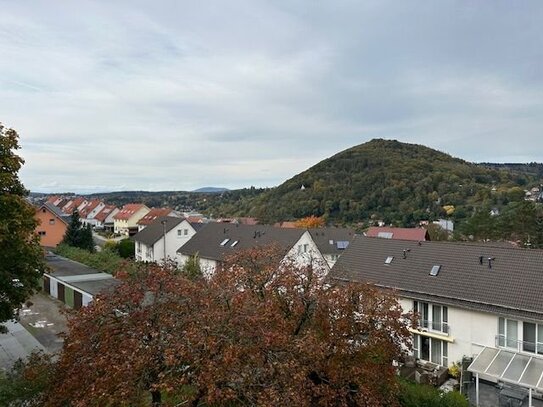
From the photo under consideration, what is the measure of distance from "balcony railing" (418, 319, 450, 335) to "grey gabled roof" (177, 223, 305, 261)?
661 inches

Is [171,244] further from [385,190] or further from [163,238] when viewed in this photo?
[385,190]

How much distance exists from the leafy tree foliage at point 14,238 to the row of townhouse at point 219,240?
1928cm

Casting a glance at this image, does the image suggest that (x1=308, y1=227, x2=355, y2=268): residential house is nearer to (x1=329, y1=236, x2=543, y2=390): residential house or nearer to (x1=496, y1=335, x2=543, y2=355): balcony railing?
(x1=329, y1=236, x2=543, y2=390): residential house

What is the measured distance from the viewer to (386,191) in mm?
100688

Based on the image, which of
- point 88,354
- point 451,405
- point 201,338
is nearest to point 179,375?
point 201,338

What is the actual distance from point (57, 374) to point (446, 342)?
18.1 metres

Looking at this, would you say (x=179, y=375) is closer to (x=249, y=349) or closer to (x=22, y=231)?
(x=249, y=349)

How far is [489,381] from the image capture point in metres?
19.6

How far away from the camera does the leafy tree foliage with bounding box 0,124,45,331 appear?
14203mm

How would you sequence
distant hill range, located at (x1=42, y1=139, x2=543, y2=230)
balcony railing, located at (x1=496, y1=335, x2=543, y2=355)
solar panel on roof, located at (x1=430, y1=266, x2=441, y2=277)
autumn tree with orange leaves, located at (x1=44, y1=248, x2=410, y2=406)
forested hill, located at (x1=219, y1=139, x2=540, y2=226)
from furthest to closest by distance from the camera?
forested hill, located at (x1=219, y1=139, x2=540, y2=226)
distant hill range, located at (x1=42, y1=139, x2=543, y2=230)
solar panel on roof, located at (x1=430, y1=266, x2=441, y2=277)
balcony railing, located at (x1=496, y1=335, x2=543, y2=355)
autumn tree with orange leaves, located at (x1=44, y1=248, x2=410, y2=406)

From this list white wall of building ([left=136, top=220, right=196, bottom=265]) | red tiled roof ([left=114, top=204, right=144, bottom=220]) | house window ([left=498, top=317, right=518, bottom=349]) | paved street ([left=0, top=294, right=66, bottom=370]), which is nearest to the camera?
house window ([left=498, top=317, right=518, bottom=349])

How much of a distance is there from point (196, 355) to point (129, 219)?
83945 millimetres

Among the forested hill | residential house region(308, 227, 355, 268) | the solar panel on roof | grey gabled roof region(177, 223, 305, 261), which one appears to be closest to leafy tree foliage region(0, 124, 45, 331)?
the solar panel on roof

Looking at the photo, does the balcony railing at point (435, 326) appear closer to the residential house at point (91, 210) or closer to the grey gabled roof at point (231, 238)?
the grey gabled roof at point (231, 238)
